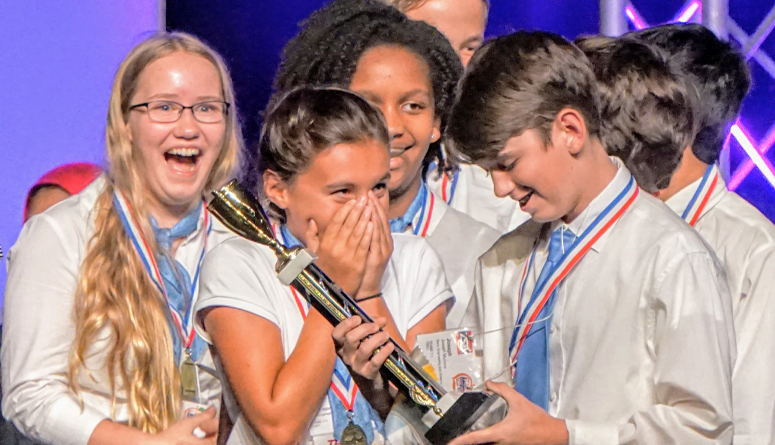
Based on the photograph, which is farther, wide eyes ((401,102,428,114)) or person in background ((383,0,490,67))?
person in background ((383,0,490,67))

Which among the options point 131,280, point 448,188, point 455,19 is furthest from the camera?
point 455,19

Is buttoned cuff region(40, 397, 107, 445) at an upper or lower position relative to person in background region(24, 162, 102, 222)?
lower

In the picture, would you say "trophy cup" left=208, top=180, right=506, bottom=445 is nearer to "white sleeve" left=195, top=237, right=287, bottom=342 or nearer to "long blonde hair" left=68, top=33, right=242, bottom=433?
"white sleeve" left=195, top=237, right=287, bottom=342

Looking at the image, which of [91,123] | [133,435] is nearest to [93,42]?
[91,123]

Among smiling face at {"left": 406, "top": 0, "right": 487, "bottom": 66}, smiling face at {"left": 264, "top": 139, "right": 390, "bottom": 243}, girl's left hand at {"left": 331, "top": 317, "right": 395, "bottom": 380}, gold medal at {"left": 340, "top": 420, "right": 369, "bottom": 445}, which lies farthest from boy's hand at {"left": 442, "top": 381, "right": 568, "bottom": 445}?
smiling face at {"left": 406, "top": 0, "right": 487, "bottom": 66}

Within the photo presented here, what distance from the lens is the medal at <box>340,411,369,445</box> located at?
7.23 ft

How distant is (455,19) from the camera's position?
3.69 meters

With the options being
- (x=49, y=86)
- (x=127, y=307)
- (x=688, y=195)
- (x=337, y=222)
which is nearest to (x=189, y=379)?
(x=127, y=307)

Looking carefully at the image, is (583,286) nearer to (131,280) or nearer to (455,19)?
(131,280)

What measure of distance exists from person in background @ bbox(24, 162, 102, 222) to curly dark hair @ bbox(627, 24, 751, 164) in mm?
2163

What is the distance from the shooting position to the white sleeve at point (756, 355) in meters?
2.57

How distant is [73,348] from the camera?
261 cm

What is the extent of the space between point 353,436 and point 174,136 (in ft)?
3.69

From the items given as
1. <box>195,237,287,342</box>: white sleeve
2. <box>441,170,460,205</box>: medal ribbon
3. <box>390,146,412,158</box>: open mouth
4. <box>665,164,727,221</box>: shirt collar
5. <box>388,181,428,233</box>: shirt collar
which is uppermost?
<box>390,146,412,158</box>: open mouth
